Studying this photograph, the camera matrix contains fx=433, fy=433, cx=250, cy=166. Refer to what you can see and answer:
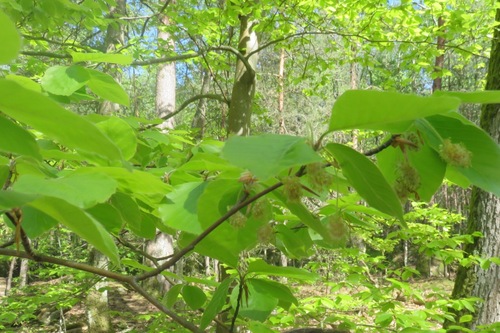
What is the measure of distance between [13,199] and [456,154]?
47 cm

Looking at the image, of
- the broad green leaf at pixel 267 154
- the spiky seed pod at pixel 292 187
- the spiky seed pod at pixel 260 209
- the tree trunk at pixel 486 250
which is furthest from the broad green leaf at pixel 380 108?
the tree trunk at pixel 486 250

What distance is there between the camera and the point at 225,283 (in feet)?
3.47

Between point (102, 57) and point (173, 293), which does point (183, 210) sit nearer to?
point (102, 57)

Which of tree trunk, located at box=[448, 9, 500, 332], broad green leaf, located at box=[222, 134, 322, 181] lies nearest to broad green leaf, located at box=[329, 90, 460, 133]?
broad green leaf, located at box=[222, 134, 322, 181]

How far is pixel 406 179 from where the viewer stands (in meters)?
0.61

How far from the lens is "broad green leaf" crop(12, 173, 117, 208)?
1.26 feet

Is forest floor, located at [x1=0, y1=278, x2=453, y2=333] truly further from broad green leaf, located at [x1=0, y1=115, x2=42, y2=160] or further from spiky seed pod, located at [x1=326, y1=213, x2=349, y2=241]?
broad green leaf, located at [x1=0, y1=115, x2=42, y2=160]

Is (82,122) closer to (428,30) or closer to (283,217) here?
(283,217)

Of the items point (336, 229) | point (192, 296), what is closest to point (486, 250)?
point (192, 296)

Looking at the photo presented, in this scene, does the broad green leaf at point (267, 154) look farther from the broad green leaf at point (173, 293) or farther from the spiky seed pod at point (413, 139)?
the broad green leaf at point (173, 293)

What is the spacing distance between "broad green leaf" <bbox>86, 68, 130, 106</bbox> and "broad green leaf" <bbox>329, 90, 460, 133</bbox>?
0.61 m

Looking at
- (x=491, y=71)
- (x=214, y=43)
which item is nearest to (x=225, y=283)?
(x=491, y=71)

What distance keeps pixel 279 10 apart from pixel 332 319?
4084 mm

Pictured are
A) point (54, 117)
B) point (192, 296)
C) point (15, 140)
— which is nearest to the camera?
point (54, 117)
